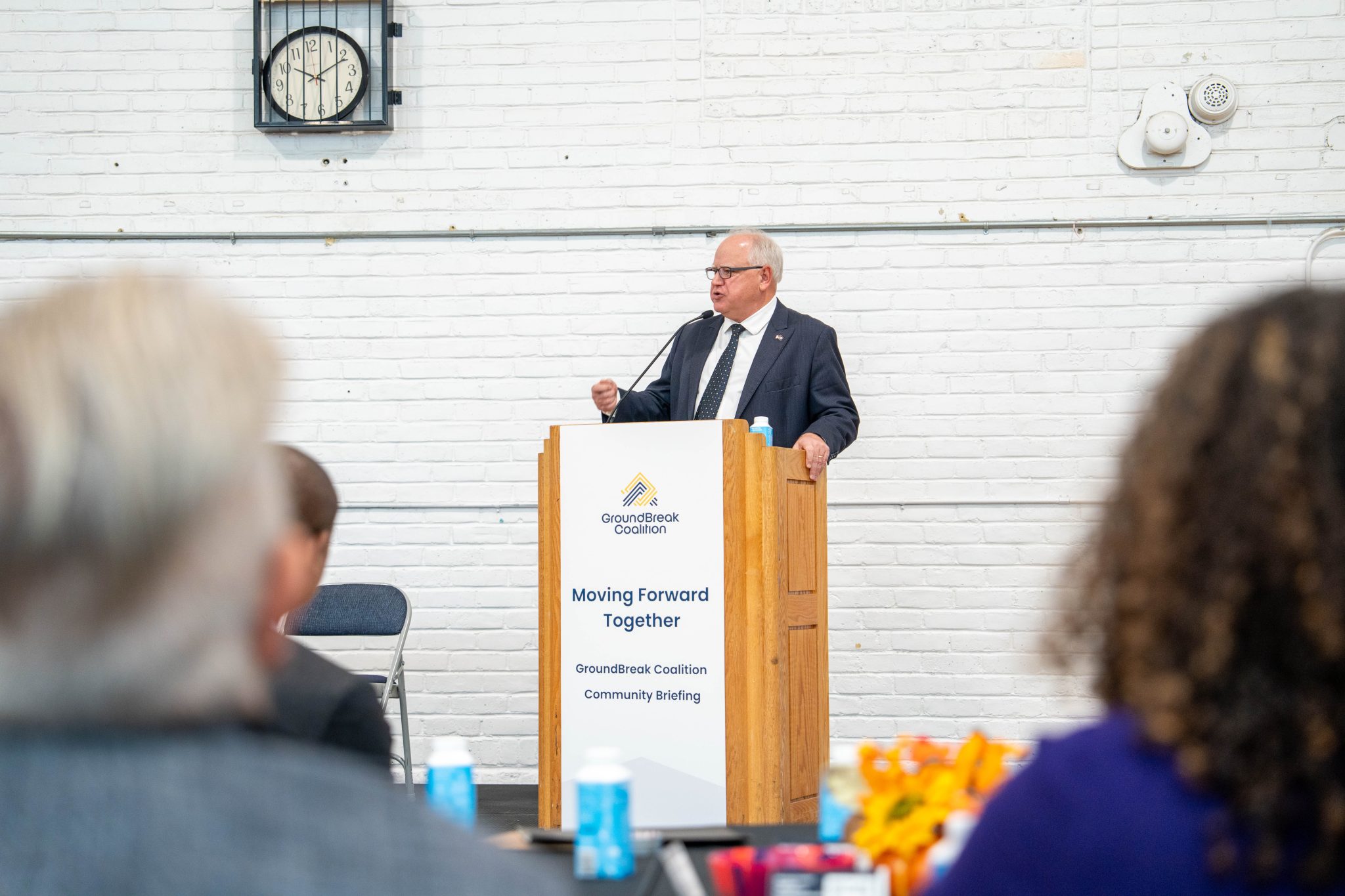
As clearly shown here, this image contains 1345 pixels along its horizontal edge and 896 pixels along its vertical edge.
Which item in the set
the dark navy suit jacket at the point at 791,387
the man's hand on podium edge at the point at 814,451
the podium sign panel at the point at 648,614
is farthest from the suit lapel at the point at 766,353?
the podium sign panel at the point at 648,614

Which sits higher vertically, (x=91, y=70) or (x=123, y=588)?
(x=91, y=70)

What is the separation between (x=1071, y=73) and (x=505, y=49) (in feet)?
6.89

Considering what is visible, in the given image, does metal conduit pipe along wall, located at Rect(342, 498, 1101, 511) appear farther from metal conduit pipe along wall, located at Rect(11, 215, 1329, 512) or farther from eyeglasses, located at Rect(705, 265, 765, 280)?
eyeglasses, located at Rect(705, 265, 765, 280)

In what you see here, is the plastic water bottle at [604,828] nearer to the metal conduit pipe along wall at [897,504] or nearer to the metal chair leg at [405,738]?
the metal chair leg at [405,738]

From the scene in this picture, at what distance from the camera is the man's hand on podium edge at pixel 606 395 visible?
3.39 metres

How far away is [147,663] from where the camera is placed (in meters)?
0.53

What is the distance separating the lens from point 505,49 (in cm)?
460

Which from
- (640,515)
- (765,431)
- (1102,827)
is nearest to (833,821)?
(1102,827)

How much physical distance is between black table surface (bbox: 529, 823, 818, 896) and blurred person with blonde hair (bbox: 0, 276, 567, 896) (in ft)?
2.33

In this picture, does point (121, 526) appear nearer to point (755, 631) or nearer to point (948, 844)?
point (948, 844)

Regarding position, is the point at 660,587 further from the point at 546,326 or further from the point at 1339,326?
the point at 1339,326

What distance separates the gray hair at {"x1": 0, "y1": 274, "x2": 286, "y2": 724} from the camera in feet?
1.71

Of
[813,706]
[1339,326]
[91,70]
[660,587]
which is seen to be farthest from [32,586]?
[91,70]

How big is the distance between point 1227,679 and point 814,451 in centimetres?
264
